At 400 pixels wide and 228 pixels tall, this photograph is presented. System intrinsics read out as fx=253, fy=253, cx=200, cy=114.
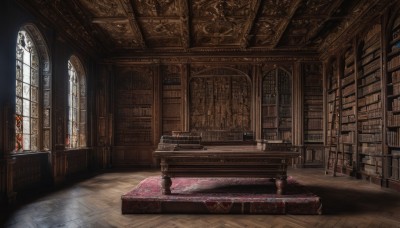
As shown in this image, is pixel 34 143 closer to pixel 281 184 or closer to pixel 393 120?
pixel 281 184

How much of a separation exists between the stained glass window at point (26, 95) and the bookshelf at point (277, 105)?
5842 mm

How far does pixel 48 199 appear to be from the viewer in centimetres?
389

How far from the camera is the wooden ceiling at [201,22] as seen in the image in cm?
509

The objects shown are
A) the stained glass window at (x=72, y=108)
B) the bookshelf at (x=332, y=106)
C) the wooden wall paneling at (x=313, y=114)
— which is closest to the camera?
the stained glass window at (x=72, y=108)

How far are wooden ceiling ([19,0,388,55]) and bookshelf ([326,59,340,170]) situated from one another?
80 cm

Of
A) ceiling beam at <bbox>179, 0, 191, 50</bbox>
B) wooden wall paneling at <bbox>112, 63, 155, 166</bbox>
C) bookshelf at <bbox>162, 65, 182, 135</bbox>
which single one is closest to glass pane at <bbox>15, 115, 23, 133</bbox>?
wooden wall paneling at <bbox>112, 63, 155, 166</bbox>

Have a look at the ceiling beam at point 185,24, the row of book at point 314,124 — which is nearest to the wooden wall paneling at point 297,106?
the row of book at point 314,124

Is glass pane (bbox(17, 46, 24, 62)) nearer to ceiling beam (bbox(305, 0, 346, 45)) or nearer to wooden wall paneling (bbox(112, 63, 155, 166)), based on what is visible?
wooden wall paneling (bbox(112, 63, 155, 166))

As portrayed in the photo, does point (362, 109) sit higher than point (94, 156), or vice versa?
point (362, 109)

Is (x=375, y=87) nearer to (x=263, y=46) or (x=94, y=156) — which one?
(x=263, y=46)

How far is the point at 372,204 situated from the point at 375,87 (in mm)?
2533

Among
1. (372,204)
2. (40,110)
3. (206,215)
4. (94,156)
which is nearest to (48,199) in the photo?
(40,110)

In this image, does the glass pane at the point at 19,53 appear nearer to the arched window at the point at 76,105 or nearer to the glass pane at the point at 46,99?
the glass pane at the point at 46,99

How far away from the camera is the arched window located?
6398mm
